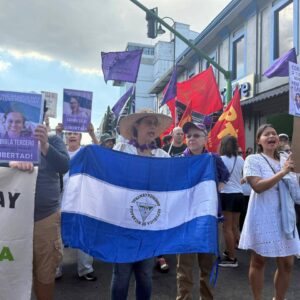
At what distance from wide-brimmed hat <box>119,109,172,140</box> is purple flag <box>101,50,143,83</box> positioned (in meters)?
3.77

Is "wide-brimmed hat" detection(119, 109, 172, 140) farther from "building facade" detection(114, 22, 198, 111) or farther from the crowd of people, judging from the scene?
"building facade" detection(114, 22, 198, 111)

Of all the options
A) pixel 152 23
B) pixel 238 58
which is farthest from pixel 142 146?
pixel 238 58

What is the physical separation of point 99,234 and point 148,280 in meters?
0.54

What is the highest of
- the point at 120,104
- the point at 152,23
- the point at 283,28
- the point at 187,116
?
the point at 283,28

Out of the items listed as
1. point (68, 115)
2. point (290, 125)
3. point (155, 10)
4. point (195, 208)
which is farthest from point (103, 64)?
point (195, 208)

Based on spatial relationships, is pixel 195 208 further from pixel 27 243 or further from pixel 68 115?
pixel 68 115

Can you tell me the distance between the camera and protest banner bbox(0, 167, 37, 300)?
2.82 m

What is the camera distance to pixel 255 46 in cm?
1315

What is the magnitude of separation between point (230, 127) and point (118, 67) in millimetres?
2376

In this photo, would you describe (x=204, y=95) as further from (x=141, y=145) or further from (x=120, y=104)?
(x=141, y=145)

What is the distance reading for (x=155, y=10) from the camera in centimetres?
872

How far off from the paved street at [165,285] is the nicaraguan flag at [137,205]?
1.47m

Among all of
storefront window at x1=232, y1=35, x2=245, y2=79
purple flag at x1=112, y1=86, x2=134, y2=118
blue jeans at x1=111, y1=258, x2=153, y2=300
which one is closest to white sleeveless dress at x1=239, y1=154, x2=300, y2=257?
blue jeans at x1=111, y1=258, x2=153, y2=300

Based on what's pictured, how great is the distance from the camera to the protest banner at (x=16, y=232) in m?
2.82
